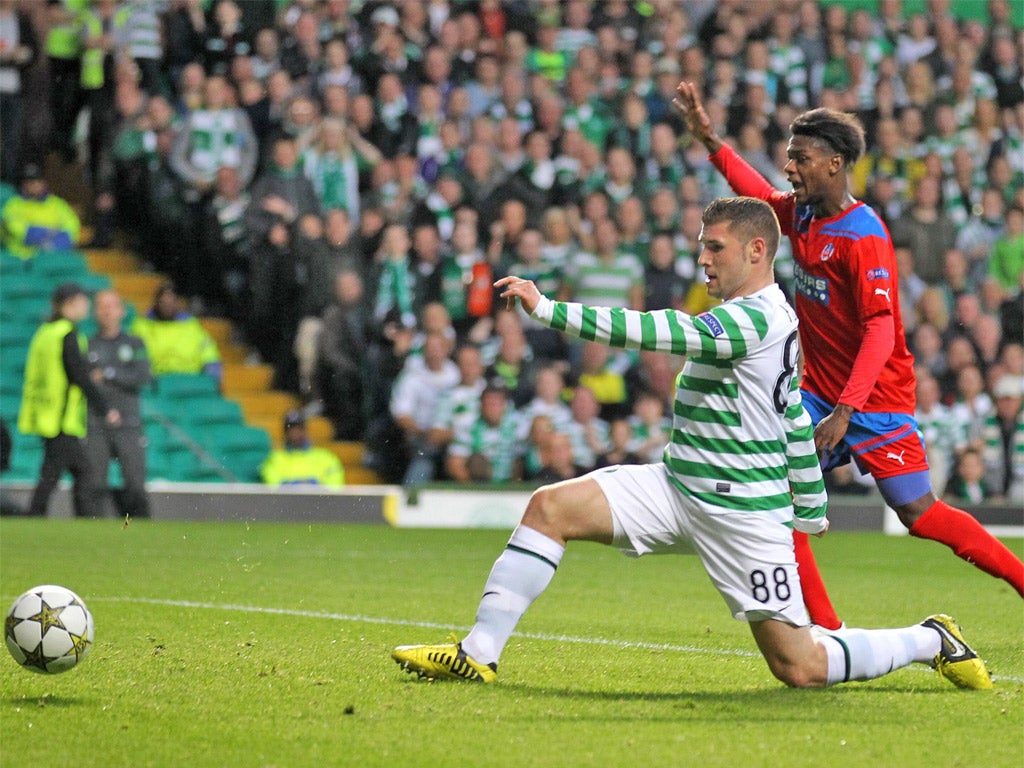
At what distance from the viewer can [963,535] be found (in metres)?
6.79

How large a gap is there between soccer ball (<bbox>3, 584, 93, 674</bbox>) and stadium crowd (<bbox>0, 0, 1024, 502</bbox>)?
366 inches

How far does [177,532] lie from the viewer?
13.5 m

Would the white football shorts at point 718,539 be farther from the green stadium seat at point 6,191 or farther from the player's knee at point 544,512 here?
the green stadium seat at point 6,191

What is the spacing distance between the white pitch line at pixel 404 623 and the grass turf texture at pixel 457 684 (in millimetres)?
20

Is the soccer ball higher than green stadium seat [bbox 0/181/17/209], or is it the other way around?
the soccer ball

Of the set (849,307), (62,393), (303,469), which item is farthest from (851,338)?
(62,393)

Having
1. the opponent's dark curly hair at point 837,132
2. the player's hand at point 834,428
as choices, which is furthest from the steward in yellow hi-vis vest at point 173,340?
the player's hand at point 834,428

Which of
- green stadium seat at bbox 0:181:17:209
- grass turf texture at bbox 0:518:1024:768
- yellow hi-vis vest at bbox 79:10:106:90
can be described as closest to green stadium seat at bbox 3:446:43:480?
green stadium seat at bbox 0:181:17:209

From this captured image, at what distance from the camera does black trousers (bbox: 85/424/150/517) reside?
14695mm

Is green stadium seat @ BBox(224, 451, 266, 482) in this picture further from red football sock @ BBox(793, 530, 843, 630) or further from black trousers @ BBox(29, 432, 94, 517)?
red football sock @ BBox(793, 530, 843, 630)

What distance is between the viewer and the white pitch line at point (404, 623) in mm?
6811

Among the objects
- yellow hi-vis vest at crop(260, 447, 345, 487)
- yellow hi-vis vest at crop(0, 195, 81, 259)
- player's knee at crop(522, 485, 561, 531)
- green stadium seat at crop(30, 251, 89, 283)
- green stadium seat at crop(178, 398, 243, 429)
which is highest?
player's knee at crop(522, 485, 561, 531)

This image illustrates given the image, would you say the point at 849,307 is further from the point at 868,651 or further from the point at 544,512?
the point at 544,512

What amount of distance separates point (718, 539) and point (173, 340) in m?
10.9
